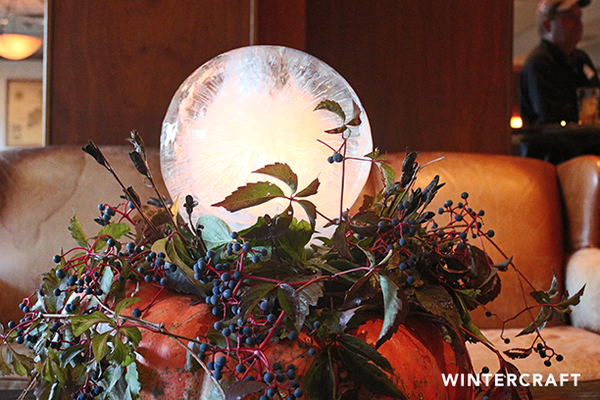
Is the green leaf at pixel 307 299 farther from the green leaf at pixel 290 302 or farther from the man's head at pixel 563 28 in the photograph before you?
the man's head at pixel 563 28

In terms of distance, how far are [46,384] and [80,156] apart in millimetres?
956

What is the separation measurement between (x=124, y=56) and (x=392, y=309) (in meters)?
1.28

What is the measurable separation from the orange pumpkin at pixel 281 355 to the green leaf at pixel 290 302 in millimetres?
30

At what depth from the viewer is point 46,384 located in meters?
0.34

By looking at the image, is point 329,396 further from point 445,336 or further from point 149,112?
point 149,112

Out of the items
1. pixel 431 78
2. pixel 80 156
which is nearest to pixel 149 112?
pixel 80 156

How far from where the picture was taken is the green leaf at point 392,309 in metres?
Answer: 0.27

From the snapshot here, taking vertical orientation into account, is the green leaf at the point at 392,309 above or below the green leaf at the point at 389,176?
below

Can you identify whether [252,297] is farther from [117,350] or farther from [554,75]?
[554,75]

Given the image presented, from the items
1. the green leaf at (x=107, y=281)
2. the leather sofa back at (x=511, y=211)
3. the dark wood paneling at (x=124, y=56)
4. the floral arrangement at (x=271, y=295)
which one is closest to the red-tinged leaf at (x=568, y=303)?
the floral arrangement at (x=271, y=295)

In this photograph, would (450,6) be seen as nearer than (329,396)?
No

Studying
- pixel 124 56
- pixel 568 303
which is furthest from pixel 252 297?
pixel 124 56

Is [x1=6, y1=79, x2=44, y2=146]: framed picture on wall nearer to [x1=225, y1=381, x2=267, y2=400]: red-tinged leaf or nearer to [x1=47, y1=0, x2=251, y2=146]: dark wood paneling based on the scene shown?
[x1=47, y1=0, x2=251, y2=146]: dark wood paneling

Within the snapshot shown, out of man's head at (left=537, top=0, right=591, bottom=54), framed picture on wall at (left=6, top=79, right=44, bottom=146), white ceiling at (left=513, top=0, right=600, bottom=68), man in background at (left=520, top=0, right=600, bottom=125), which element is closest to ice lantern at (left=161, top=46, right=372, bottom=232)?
man in background at (left=520, top=0, right=600, bottom=125)
